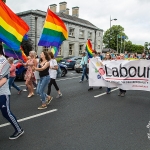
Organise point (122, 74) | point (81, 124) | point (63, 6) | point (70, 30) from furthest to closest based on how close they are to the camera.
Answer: point (63, 6) → point (70, 30) → point (122, 74) → point (81, 124)

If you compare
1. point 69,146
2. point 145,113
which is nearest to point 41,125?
point 69,146

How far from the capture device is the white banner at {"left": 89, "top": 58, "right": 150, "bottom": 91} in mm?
7422

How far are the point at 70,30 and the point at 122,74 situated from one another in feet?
108

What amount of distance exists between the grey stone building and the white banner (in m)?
25.0

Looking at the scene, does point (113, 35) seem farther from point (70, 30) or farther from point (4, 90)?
point (4, 90)

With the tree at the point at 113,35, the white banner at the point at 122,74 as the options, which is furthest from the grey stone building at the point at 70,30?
the tree at the point at 113,35

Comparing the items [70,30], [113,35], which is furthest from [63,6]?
[113,35]

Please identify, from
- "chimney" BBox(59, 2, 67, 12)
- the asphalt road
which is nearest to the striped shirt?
the asphalt road

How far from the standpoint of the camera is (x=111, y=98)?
24.8ft

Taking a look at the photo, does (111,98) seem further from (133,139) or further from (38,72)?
(133,139)

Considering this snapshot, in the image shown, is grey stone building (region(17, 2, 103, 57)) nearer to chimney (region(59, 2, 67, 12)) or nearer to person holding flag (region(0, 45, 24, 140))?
chimney (region(59, 2, 67, 12))

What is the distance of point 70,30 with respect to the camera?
39.3 meters

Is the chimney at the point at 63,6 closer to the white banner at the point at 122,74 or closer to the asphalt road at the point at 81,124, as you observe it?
the white banner at the point at 122,74

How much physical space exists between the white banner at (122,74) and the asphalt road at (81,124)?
61 centimetres
